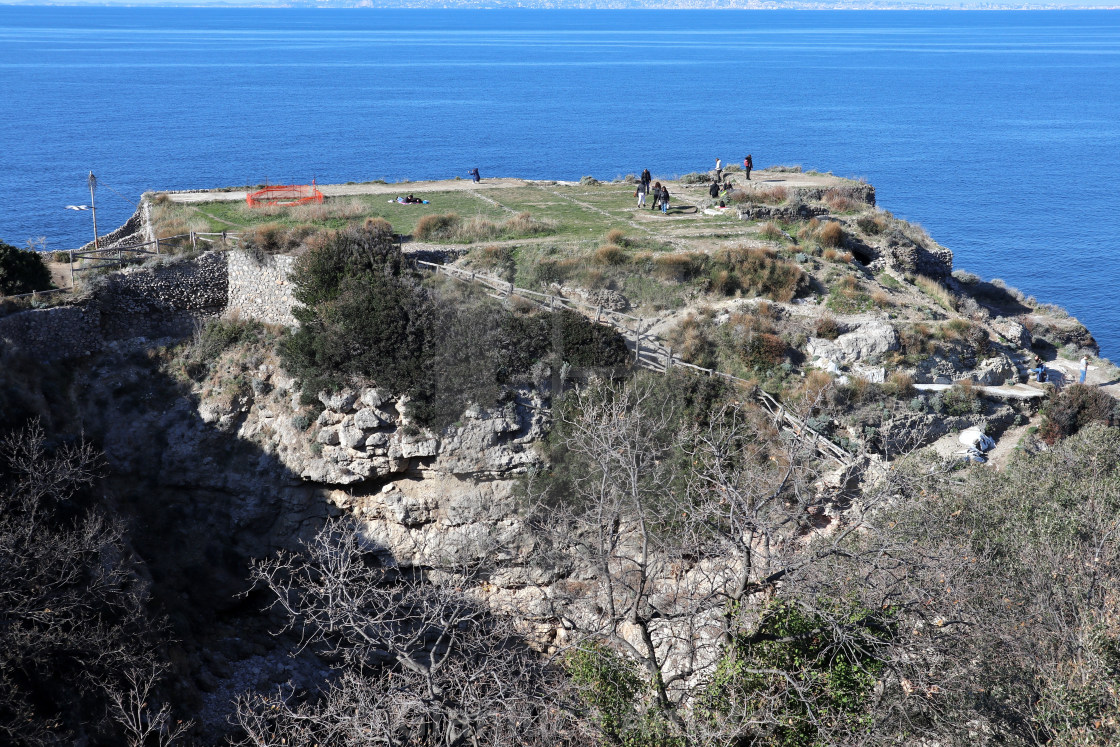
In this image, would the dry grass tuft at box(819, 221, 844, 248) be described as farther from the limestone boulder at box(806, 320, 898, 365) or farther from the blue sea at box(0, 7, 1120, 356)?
the blue sea at box(0, 7, 1120, 356)

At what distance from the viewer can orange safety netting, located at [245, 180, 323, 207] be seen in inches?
1606

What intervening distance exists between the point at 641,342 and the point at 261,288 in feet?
46.0

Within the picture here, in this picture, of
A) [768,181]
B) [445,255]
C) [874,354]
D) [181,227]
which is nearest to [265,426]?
[445,255]

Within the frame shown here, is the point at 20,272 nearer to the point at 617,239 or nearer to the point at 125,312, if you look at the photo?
the point at 125,312

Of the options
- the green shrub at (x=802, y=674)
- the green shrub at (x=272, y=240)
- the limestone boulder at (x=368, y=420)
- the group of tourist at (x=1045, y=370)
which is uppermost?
the green shrub at (x=272, y=240)

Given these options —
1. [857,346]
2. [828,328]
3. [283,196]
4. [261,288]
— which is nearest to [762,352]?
[828,328]

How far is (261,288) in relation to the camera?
32531 mm

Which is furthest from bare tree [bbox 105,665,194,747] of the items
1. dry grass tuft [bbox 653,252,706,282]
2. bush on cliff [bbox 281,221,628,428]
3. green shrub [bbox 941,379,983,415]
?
green shrub [bbox 941,379,983,415]

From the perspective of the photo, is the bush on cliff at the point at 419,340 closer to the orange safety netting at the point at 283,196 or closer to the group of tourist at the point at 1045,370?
the orange safety netting at the point at 283,196

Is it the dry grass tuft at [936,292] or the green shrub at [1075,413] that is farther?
the dry grass tuft at [936,292]

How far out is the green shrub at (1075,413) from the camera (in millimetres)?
28047

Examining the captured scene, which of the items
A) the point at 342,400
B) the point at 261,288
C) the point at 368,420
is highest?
the point at 261,288

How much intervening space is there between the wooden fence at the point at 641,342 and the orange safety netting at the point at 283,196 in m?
11.3

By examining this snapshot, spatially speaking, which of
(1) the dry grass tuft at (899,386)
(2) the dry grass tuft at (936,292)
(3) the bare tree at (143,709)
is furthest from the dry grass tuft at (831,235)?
(3) the bare tree at (143,709)
